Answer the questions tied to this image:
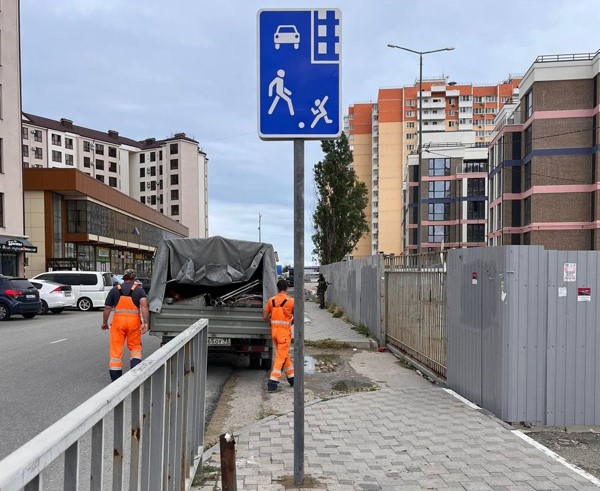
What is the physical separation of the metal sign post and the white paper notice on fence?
339 centimetres

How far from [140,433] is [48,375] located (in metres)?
7.38

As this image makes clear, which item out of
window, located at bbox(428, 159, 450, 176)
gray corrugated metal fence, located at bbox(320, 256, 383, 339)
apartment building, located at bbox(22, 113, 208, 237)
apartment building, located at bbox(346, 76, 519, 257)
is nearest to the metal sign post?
gray corrugated metal fence, located at bbox(320, 256, 383, 339)

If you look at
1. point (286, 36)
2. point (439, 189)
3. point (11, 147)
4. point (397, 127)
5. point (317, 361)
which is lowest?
point (317, 361)

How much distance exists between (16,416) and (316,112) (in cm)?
514

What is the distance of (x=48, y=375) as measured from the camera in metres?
8.78

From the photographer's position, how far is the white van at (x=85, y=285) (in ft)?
79.3

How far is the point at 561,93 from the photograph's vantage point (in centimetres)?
4675

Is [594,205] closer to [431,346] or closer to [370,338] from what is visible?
[370,338]

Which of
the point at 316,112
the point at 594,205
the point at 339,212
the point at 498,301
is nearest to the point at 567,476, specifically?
the point at 498,301

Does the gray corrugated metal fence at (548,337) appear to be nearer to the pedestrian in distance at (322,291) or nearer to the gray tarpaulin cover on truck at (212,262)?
the gray tarpaulin cover on truck at (212,262)

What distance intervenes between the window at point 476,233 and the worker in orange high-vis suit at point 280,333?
7714 cm

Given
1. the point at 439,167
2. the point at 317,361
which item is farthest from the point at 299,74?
the point at 439,167

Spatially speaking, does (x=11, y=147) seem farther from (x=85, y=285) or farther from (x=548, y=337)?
(x=548, y=337)

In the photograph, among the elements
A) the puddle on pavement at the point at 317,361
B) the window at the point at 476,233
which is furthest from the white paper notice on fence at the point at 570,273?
the window at the point at 476,233
